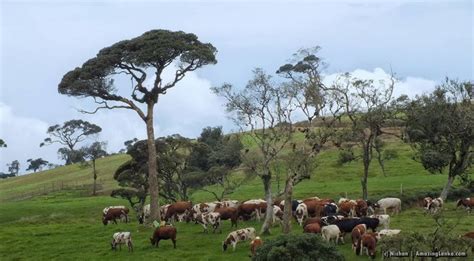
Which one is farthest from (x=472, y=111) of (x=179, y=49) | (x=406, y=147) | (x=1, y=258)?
(x=406, y=147)

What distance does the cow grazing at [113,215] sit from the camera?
154 ft

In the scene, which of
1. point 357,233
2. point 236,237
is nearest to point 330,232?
point 357,233

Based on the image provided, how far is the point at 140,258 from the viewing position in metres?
30.3

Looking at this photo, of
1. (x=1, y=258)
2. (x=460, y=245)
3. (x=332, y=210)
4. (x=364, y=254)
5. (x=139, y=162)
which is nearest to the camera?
(x=460, y=245)

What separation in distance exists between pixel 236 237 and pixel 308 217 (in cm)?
909

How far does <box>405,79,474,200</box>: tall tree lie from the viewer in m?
46.0

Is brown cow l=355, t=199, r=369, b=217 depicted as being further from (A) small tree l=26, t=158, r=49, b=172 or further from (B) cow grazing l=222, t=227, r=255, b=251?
(A) small tree l=26, t=158, r=49, b=172

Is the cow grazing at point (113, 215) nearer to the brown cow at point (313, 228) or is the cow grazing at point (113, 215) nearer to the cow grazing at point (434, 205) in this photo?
the brown cow at point (313, 228)

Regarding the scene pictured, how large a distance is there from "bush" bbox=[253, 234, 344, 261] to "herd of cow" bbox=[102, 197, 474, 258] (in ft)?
11.1

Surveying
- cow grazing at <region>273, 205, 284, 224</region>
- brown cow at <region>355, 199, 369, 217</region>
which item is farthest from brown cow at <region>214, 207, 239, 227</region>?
brown cow at <region>355, 199, 369, 217</region>

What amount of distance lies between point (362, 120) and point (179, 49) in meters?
17.5

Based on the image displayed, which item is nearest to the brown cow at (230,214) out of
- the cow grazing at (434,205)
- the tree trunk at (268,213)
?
the tree trunk at (268,213)

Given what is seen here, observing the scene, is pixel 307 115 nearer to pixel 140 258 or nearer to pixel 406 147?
pixel 140 258

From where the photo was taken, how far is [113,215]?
4728 cm
